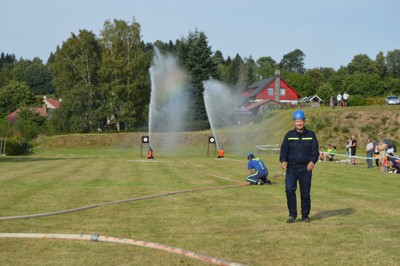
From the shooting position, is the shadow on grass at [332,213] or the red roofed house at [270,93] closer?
the shadow on grass at [332,213]

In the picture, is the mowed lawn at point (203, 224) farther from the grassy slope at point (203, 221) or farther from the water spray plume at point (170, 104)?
the water spray plume at point (170, 104)

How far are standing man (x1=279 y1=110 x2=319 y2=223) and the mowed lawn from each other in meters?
0.43

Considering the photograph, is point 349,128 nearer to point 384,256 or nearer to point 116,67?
point 116,67

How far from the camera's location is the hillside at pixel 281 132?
56.9m

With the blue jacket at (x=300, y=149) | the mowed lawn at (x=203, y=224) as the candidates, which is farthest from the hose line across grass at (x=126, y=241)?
the blue jacket at (x=300, y=149)

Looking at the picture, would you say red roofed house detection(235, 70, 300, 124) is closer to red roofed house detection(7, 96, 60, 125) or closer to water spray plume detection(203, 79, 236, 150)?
water spray plume detection(203, 79, 236, 150)

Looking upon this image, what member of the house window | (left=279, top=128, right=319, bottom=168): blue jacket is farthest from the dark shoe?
the house window

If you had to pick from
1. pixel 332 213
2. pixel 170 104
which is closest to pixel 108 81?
pixel 170 104

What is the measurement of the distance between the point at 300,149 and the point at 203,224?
2.72 metres

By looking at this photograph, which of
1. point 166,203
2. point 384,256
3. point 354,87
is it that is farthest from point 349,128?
point 354,87

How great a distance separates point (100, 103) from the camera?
265 ft

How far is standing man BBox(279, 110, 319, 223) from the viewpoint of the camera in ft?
36.2

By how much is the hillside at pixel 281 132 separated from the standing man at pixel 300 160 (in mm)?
44702

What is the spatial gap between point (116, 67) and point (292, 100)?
182ft
